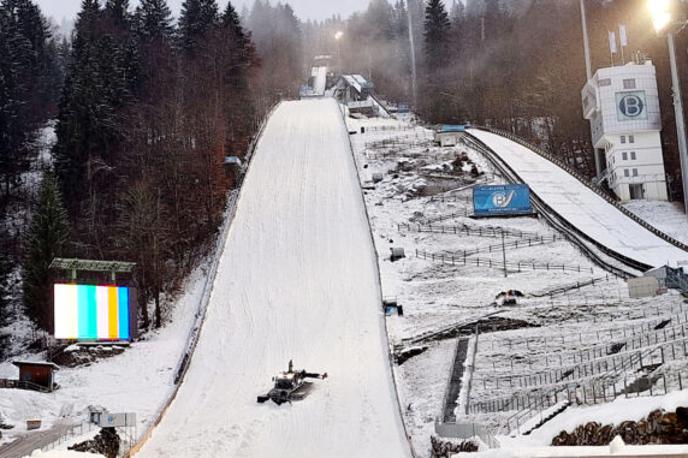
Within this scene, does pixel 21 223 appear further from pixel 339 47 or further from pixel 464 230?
pixel 339 47

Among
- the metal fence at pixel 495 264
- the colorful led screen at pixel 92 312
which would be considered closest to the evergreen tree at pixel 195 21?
the metal fence at pixel 495 264

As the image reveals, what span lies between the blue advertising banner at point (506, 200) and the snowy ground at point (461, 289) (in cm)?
83

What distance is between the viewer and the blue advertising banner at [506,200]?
45844 millimetres

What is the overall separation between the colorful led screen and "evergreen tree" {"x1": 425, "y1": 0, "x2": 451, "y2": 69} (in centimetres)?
7314

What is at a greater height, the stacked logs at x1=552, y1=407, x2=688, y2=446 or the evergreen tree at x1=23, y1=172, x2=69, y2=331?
the evergreen tree at x1=23, y1=172, x2=69, y2=331

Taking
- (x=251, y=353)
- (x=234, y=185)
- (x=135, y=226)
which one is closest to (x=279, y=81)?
(x=234, y=185)

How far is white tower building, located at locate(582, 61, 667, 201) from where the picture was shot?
55250 millimetres

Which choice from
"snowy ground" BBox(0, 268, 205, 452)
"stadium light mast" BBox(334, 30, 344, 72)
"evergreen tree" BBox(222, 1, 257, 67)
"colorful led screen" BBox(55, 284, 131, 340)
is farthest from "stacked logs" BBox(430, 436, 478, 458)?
"stadium light mast" BBox(334, 30, 344, 72)

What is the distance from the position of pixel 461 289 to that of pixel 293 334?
8597 millimetres

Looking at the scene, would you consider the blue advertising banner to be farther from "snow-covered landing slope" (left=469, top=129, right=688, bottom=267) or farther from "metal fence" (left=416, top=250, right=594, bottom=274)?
"metal fence" (left=416, top=250, right=594, bottom=274)

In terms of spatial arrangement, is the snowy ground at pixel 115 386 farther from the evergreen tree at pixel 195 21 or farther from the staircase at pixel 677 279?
the evergreen tree at pixel 195 21

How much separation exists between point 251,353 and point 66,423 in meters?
8.04

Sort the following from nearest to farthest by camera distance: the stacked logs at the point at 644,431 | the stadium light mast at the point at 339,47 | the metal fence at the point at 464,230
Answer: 1. the stacked logs at the point at 644,431
2. the metal fence at the point at 464,230
3. the stadium light mast at the point at 339,47

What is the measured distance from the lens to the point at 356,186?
51.3 metres
